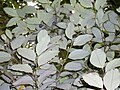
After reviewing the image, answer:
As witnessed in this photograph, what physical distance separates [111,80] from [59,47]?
0.21 m

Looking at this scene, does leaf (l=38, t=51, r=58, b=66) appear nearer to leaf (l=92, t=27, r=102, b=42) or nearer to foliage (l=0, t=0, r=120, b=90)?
foliage (l=0, t=0, r=120, b=90)

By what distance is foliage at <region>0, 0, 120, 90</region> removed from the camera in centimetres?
51

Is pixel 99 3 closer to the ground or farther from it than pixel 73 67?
farther from it

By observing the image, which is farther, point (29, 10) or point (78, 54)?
point (29, 10)

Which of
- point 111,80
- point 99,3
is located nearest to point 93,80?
point 111,80

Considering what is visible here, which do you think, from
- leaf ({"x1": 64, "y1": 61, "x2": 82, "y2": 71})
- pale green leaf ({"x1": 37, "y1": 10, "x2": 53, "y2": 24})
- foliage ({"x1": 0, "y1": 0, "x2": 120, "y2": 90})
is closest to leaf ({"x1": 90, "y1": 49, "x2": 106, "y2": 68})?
foliage ({"x1": 0, "y1": 0, "x2": 120, "y2": 90})

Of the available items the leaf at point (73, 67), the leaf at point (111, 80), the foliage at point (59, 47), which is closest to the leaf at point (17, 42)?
the foliage at point (59, 47)

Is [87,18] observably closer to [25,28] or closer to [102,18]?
[102,18]

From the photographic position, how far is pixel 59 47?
24.0 inches

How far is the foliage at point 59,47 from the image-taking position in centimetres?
51

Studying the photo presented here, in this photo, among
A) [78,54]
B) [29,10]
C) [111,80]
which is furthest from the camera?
[29,10]

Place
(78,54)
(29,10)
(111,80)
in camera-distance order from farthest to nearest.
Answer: (29,10), (78,54), (111,80)

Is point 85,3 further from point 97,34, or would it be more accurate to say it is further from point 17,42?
point 17,42

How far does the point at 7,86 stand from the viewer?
1.89 feet
